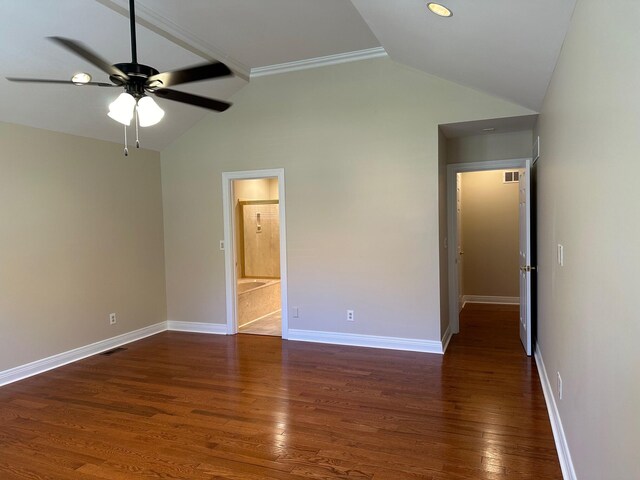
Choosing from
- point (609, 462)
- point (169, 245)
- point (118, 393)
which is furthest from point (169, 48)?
point (609, 462)

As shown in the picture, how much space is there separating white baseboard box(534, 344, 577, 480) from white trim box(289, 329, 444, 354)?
1113 millimetres

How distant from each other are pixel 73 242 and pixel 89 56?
285 cm

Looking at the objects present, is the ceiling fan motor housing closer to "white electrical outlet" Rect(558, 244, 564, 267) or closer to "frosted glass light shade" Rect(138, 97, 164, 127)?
"frosted glass light shade" Rect(138, 97, 164, 127)

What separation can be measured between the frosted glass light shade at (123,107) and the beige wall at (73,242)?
212cm

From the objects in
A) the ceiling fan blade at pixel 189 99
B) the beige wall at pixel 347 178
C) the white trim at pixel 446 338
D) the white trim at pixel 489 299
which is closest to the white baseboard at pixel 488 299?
the white trim at pixel 489 299

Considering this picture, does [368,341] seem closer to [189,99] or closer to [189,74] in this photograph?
[189,99]

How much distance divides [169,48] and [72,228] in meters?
2.13

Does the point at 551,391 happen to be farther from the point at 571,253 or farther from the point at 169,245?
the point at 169,245

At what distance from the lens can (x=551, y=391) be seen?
306 centimetres

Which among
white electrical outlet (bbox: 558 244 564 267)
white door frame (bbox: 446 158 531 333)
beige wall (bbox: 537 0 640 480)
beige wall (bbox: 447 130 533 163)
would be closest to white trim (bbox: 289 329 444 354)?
white door frame (bbox: 446 158 531 333)

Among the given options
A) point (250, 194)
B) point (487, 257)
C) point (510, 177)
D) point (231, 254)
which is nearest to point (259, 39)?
point (231, 254)

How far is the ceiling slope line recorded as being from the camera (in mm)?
3254

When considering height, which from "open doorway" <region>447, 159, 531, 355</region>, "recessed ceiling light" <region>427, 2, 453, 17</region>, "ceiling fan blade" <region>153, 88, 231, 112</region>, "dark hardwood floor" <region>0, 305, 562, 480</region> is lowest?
"dark hardwood floor" <region>0, 305, 562, 480</region>

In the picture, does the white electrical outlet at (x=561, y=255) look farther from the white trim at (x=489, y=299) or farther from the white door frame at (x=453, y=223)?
the white trim at (x=489, y=299)
